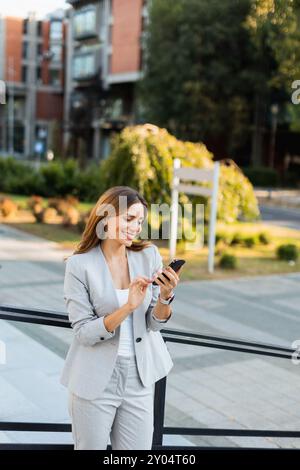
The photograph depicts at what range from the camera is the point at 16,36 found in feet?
199

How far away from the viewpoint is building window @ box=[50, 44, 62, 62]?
206 ft

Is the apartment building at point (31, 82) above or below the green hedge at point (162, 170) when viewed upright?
above

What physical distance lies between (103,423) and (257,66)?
3404cm

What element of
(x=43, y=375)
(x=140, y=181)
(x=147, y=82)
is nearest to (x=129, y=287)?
(x=43, y=375)

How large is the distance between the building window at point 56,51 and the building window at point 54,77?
1.35 meters

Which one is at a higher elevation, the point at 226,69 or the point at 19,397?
the point at 226,69

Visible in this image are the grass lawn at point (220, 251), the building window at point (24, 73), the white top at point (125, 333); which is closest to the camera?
the white top at point (125, 333)

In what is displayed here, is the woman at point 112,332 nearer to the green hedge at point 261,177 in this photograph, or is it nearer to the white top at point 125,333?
the white top at point 125,333

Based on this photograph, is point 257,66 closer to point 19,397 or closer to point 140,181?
point 140,181

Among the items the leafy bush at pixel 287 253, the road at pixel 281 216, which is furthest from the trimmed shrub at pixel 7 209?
the road at pixel 281 216

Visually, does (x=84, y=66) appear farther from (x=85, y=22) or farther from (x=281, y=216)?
(x=281, y=216)

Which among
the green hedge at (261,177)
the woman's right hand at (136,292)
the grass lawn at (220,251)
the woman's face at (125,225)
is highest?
the woman's face at (125,225)

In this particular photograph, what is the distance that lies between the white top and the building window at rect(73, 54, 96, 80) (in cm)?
5169

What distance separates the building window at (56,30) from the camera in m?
63.3
